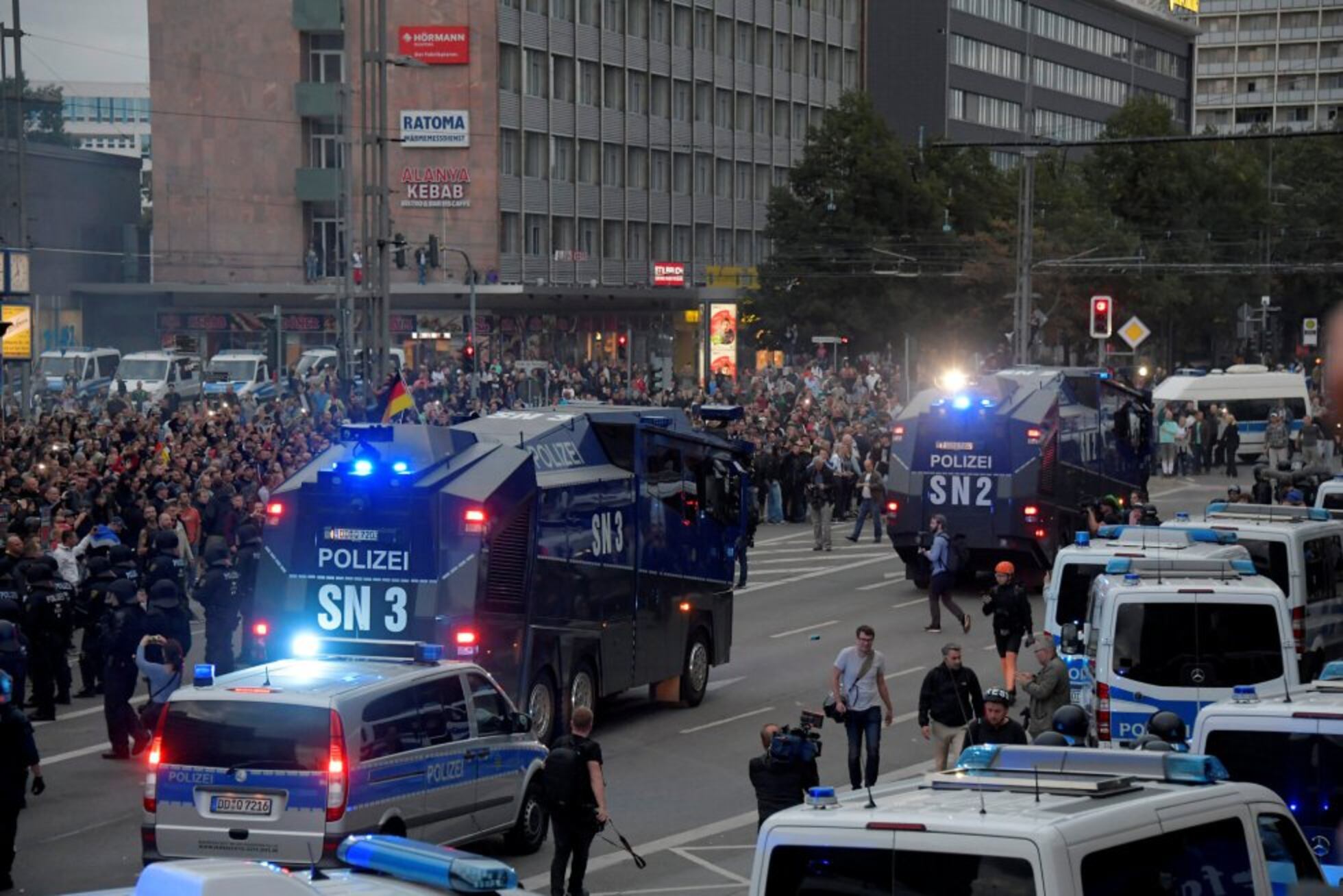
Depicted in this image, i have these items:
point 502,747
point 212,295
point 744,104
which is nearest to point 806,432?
point 502,747

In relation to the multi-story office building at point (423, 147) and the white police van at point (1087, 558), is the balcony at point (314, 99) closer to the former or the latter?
the multi-story office building at point (423, 147)

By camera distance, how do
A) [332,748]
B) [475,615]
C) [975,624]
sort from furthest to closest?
[975,624] → [475,615] → [332,748]

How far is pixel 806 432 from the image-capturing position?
44875 mm

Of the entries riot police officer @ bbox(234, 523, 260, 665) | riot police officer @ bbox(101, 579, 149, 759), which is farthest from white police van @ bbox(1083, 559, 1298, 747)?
riot police officer @ bbox(234, 523, 260, 665)

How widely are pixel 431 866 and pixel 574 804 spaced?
902cm

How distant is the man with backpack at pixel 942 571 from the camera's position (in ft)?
90.8

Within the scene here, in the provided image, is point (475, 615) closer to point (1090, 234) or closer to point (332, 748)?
point (332, 748)

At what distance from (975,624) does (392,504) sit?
13.2 metres

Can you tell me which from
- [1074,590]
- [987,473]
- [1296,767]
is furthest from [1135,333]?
[1296,767]

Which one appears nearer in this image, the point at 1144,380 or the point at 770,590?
the point at 770,590

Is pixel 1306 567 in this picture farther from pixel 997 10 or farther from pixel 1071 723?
pixel 997 10

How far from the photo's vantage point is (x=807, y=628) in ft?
97.3

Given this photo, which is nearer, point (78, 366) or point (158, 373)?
point (158, 373)

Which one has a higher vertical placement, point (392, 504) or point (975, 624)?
point (392, 504)
